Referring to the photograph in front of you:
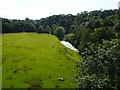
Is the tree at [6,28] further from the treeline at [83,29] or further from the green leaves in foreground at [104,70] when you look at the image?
the green leaves in foreground at [104,70]

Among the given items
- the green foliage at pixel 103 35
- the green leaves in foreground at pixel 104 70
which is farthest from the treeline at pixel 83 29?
the green leaves in foreground at pixel 104 70

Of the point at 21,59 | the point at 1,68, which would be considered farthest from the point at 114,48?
the point at 21,59

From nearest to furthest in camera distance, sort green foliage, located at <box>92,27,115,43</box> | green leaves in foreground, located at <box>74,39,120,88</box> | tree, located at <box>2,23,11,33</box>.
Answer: green leaves in foreground, located at <box>74,39,120,88</box>
green foliage, located at <box>92,27,115,43</box>
tree, located at <box>2,23,11,33</box>

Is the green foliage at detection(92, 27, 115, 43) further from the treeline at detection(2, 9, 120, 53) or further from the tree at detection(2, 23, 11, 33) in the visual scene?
the tree at detection(2, 23, 11, 33)

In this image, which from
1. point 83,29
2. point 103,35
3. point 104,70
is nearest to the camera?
point 104,70

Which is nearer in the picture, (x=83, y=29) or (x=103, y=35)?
(x=103, y=35)

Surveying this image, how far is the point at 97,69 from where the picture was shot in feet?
48.8

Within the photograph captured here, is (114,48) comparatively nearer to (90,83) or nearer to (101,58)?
(101,58)

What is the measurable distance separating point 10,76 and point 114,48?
24944 millimetres

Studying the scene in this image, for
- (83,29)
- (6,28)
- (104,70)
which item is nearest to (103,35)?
(83,29)

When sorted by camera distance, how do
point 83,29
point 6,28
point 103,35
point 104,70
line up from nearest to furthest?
1. point 104,70
2. point 103,35
3. point 83,29
4. point 6,28

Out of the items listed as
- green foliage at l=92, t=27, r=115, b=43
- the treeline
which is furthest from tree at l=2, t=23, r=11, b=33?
green foliage at l=92, t=27, r=115, b=43

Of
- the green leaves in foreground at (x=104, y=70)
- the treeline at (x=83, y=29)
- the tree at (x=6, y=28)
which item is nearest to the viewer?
the green leaves in foreground at (x=104, y=70)

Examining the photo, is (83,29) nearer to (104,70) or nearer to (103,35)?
(103,35)
